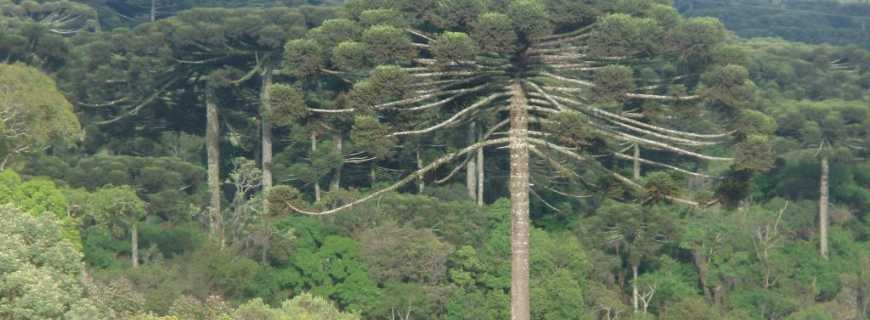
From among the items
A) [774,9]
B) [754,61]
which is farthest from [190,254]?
[774,9]

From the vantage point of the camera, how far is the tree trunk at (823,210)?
93.7m

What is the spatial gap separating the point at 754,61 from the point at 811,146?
43.5 feet

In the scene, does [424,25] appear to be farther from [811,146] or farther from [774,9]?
[774,9]

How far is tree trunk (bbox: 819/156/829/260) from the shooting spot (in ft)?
307

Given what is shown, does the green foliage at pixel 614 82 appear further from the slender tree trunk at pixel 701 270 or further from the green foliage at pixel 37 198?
the slender tree trunk at pixel 701 270

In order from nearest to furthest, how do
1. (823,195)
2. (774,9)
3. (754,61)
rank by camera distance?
(823,195), (754,61), (774,9)

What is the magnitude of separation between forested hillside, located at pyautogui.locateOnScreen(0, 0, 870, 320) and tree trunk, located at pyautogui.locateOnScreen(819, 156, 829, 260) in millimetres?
168

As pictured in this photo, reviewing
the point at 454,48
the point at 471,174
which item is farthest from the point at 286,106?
the point at 471,174

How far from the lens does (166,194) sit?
3145 inches

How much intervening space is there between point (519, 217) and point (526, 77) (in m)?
3.14

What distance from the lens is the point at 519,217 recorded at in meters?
29.4

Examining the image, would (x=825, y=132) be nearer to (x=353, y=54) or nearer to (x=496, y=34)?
(x=353, y=54)

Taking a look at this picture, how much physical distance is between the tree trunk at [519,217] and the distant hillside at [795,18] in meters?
135

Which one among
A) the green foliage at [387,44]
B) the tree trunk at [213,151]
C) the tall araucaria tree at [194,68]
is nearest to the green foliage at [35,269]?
the green foliage at [387,44]
